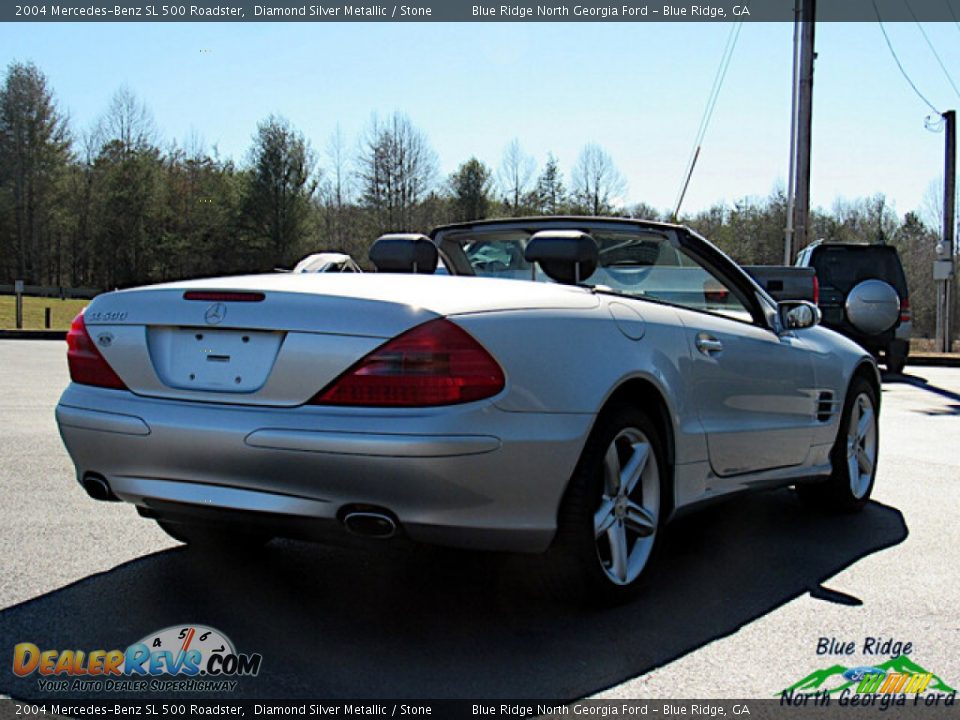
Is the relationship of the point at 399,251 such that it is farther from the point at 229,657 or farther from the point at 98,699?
the point at 98,699

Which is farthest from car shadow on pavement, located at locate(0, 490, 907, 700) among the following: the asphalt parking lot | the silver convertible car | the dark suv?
the dark suv

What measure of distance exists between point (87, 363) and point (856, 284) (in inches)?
575

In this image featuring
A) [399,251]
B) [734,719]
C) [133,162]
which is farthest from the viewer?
[133,162]

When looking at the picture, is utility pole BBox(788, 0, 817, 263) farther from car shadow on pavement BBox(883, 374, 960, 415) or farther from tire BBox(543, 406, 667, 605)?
tire BBox(543, 406, 667, 605)

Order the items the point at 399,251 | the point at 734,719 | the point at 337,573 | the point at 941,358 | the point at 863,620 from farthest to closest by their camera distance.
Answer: the point at 941,358, the point at 399,251, the point at 337,573, the point at 863,620, the point at 734,719

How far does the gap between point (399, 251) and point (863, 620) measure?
7.94ft

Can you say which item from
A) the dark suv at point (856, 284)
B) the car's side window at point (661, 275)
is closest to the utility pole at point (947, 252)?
the dark suv at point (856, 284)

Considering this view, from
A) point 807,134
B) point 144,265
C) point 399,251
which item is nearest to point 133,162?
point 144,265

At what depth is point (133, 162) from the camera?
2331 inches

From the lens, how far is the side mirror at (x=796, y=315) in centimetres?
522

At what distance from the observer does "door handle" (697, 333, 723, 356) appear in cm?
430

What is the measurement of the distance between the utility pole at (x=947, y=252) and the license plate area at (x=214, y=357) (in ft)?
77.2

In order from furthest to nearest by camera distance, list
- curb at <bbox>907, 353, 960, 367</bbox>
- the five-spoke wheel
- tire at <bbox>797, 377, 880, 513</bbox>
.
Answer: curb at <bbox>907, 353, 960, 367</bbox>, tire at <bbox>797, 377, 880, 513</bbox>, the five-spoke wheel

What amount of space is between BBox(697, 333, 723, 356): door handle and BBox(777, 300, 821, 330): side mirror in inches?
35.4
